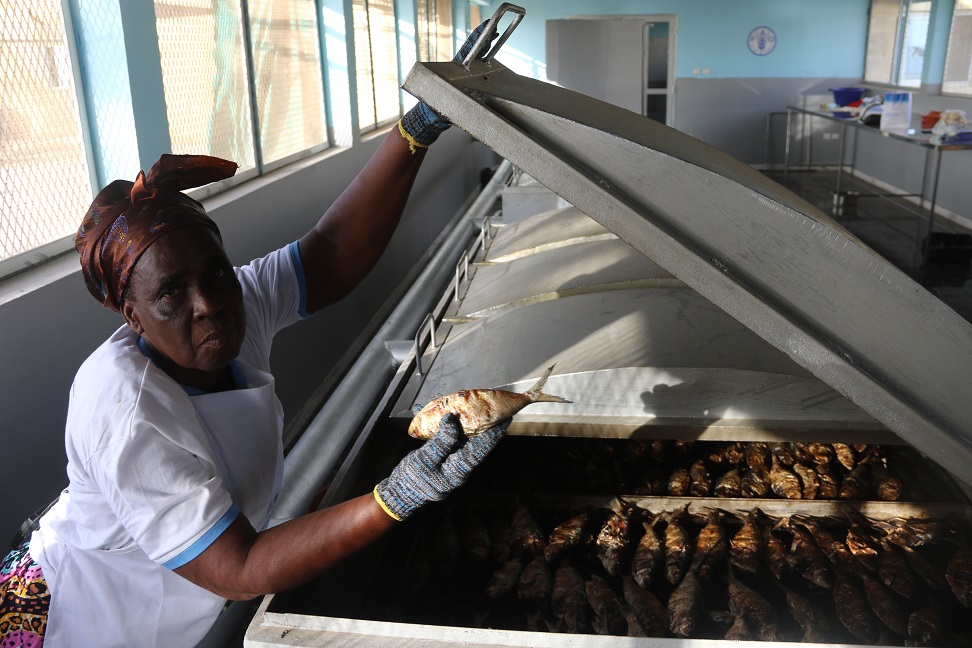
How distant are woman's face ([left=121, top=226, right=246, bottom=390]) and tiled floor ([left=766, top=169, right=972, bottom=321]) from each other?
4426mm

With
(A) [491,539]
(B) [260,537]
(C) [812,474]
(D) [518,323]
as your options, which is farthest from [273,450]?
(C) [812,474]

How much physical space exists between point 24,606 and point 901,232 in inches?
346

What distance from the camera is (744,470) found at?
2.43m

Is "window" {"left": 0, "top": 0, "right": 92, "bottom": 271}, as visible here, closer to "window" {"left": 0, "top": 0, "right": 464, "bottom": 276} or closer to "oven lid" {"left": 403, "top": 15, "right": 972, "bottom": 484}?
"window" {"left": 0, "top": 0, "right": 464, "bottom": 276}

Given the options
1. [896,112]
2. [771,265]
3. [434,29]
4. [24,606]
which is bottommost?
[24,606]

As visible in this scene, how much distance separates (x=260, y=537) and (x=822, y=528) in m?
1.58

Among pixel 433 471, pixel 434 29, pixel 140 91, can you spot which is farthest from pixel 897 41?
pixel 433 471

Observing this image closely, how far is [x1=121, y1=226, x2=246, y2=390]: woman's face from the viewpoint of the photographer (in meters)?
1.32

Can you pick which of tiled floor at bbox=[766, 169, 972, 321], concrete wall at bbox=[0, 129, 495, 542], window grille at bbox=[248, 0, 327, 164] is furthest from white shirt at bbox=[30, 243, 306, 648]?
tiled floor at bbox=[766, 169, 972, 321]

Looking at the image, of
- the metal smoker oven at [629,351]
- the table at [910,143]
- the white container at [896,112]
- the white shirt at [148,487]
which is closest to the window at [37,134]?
the white shirt at [148,487]

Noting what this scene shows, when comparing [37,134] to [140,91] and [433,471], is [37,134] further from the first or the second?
[433,471]

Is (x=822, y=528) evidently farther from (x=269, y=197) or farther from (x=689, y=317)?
(x=269, y=197)

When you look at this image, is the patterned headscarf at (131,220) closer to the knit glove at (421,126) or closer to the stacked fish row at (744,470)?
the knit glove at (421,126)

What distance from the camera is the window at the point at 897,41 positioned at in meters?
10.5
